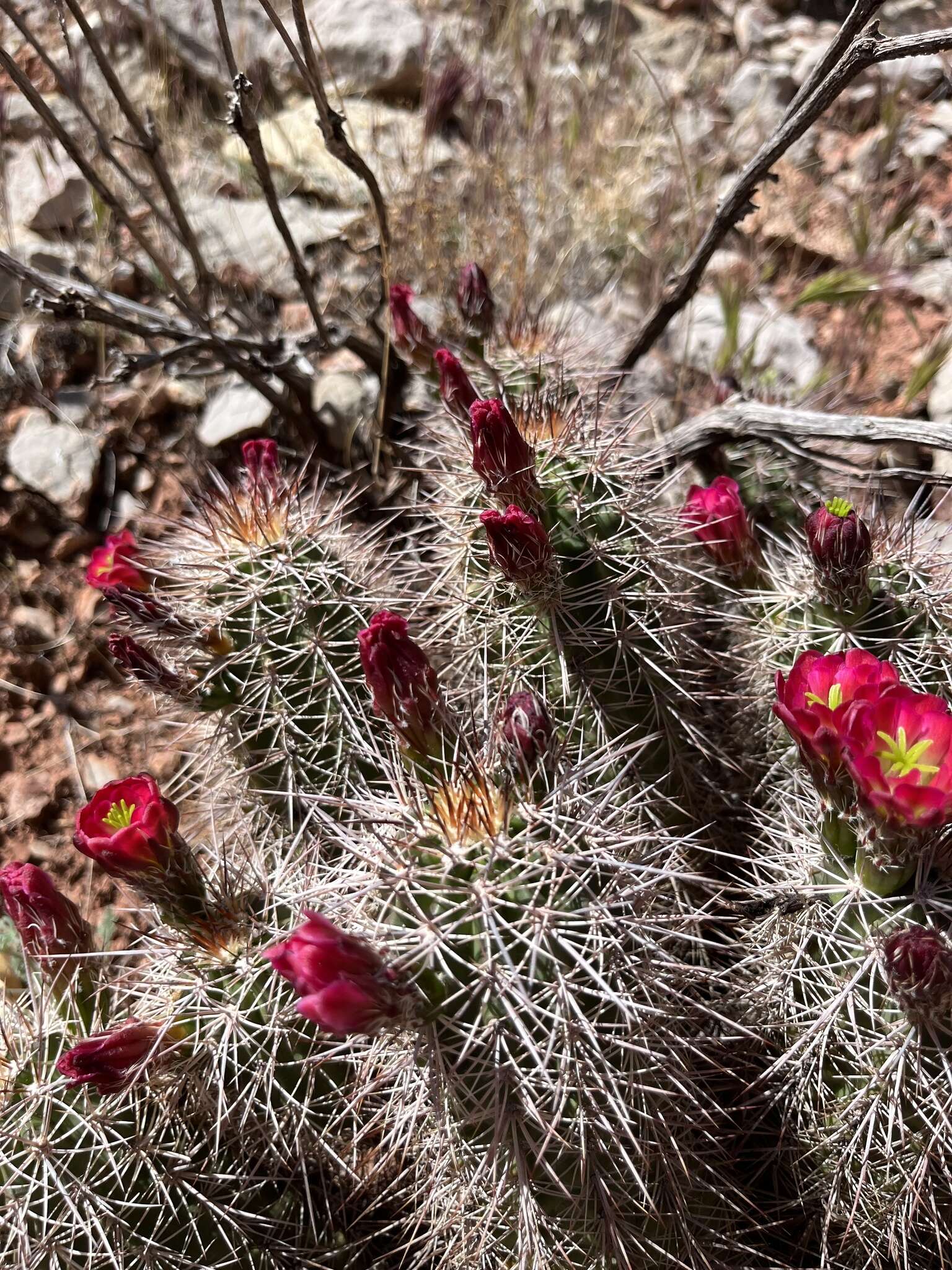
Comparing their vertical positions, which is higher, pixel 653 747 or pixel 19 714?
pixel 653 747

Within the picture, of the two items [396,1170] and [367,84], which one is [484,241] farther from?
[396,1170]

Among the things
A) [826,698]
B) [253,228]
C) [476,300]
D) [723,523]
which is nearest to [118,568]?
[476,300]

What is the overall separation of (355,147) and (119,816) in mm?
3681

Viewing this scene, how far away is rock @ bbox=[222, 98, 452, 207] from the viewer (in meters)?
4.51

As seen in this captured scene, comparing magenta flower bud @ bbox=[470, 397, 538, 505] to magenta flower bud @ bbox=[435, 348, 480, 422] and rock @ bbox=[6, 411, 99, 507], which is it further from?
rock @ bbox=[6, 411, 99, 507]

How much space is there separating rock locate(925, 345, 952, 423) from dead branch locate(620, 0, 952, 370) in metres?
1.17

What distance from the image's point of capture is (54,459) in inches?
145

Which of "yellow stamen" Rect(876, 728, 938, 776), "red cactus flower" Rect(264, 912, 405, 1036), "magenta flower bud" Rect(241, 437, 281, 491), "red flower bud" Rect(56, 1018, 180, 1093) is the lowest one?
"red flower bud" Rect(56, 1018, 180, 1093)

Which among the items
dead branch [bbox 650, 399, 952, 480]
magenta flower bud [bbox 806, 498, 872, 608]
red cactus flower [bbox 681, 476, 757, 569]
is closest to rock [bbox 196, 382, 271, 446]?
dead branch [bbox 650, 399, 952, 480]

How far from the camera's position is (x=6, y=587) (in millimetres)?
3488

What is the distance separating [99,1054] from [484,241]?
3536 mm

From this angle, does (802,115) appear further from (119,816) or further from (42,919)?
(42,919)

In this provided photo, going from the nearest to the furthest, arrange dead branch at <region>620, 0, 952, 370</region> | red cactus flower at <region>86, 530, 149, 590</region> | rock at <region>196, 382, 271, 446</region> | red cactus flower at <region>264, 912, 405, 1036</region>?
1. red cactus flower at <region>264, 912, 405, 1036</region>
2. dead branch at <region>620, 0, 952, 370</region>
3. red cactus flower at <region>86, 530, 149, 590</region>
4. rock at <region>196, 382, 271, 446</region>

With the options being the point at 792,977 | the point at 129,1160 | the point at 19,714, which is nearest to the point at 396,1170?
the point at 129,1160
